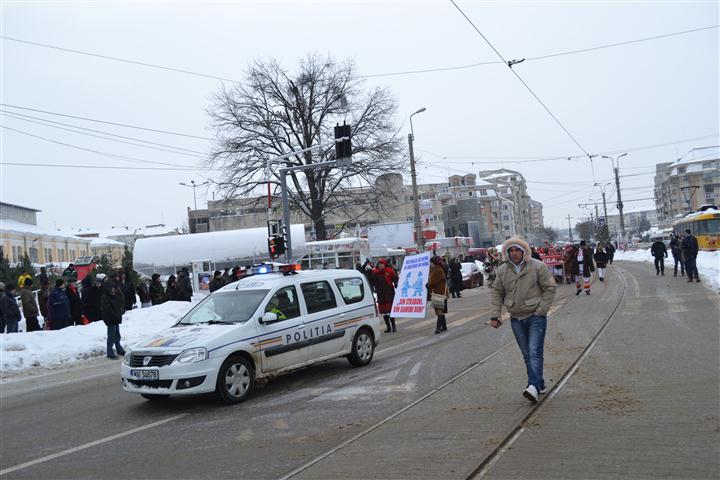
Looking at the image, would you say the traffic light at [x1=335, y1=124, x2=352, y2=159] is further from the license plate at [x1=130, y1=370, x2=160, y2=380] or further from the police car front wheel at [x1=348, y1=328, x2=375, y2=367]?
the license plate at [x1=130, y1=370, x2=160, y2=380]

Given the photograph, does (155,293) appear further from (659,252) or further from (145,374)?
(659,252)

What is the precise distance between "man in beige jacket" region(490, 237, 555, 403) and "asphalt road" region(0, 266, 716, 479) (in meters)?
0.42

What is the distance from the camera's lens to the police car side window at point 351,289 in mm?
11125

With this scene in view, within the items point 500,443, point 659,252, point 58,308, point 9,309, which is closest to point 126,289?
point 58,308

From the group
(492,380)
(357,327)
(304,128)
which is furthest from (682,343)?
(304,128)

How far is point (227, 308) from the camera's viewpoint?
9609 mm

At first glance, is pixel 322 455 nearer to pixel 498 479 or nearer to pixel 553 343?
pixel 498 479

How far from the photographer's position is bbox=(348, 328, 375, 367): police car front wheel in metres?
11.1

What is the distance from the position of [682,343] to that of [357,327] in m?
5.28

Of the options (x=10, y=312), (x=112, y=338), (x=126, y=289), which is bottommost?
(x=112, y=338)

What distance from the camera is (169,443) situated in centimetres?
697

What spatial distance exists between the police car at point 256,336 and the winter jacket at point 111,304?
5711 millimetres

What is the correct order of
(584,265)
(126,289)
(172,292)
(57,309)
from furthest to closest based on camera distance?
(172,292) → (584,265) → (126,289) → (57,309)

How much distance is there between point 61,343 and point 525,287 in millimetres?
13083
